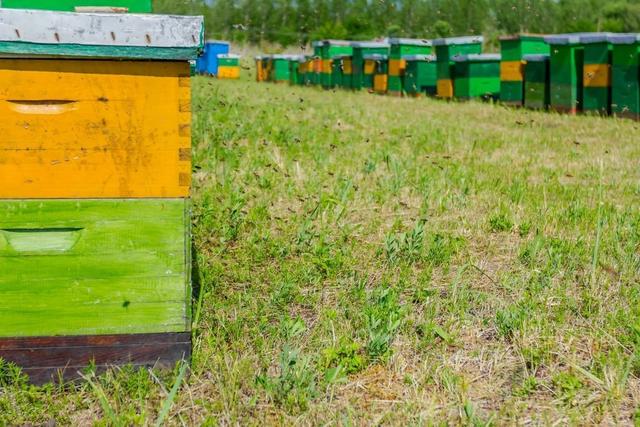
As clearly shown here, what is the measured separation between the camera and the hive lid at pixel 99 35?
5.65 feet

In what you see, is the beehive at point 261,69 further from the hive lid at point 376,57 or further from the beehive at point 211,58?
the hive lid at point 376,57

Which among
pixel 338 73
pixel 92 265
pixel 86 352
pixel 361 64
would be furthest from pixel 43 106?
pixel 338 73

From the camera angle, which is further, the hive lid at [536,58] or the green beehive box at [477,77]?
the green beehive box at [477,77]

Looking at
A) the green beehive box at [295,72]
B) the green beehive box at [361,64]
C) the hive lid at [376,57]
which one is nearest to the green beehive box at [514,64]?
the hive lid at [376,57]

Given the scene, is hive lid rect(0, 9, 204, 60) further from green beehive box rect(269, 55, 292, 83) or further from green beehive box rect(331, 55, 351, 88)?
green beehive box rect(269, 55, 292, 83)

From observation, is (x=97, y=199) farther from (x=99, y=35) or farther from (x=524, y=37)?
(x=524, y=37)

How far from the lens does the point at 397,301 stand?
7.82ft

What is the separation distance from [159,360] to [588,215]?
2146 mm

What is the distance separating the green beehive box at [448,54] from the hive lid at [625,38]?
2957 millimetres

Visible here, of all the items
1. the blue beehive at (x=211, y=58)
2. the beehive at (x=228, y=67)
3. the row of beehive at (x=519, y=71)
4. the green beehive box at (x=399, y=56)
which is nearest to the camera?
the row of beehive at (x=519, y=71)

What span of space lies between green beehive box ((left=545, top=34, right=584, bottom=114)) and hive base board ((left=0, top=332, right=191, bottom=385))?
6807 millimetres

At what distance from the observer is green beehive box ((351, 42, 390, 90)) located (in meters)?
12.9

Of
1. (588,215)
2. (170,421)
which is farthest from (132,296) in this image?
(588,215)

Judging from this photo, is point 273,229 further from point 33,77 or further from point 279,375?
point 33,77
